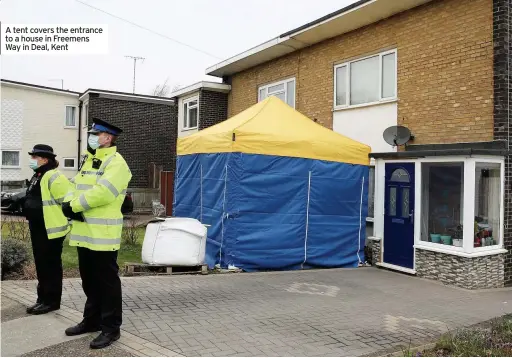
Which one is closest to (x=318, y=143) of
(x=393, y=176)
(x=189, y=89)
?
(x=393, y=176)

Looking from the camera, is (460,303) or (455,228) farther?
(455,228)

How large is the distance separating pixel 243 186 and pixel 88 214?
14.0ft

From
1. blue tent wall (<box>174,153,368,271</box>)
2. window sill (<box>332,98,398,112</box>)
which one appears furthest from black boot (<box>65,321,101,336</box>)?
window sill (<box>332,98,398,112</box>)

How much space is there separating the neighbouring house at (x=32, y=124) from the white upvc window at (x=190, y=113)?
380 inches

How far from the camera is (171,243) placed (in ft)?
26.3

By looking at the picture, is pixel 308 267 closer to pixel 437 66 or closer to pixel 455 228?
pixel 455 228

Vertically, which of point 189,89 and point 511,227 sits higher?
point 189,89

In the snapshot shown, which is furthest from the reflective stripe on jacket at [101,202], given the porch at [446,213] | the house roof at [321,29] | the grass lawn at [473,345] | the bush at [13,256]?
the house roof at [321,29]

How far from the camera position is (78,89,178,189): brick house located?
920 inches

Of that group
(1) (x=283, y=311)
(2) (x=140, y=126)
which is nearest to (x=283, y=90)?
(1) (x=283, y=311)

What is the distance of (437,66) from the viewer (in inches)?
373

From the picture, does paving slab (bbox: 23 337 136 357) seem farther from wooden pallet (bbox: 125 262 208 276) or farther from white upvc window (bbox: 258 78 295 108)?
white upvc window (bbox: 258 78 295 108)

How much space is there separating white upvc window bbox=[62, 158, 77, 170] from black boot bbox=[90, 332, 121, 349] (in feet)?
74.8

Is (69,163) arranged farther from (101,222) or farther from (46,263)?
(101,222)
